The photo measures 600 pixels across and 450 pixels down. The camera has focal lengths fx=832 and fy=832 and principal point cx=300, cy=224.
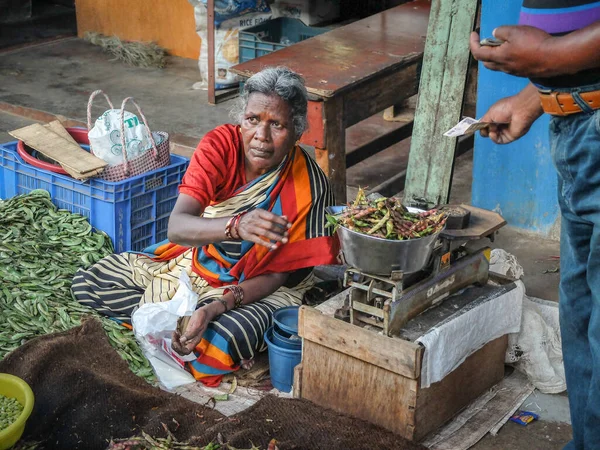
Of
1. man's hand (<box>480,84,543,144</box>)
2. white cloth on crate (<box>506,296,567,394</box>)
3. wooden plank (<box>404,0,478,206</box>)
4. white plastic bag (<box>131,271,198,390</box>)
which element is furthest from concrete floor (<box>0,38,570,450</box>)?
white plastic bag (<box>131,271,198,390</box>)

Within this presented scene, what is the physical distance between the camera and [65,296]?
402cm

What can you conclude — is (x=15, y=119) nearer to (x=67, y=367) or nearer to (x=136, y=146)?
(x=136, y=146)

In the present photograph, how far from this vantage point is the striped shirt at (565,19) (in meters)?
2.31

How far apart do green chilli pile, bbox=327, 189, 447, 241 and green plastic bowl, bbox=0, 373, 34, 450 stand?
4.06 feet

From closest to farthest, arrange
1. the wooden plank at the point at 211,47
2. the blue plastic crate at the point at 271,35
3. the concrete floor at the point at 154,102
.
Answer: the concrete floor at the point at 154,102
the blue plastic crate at the point at 271,35
the wooden plank at the point at 211,47

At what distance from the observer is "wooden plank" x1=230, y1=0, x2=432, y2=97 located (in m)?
4.53

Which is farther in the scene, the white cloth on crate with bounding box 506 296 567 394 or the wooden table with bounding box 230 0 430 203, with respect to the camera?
the wooden table with bounding box 230 0 430 203

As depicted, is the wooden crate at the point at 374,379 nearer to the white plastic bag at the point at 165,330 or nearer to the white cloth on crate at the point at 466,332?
the white cloth on crate at the point at 466,332

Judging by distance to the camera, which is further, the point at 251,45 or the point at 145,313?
the point at 251,45

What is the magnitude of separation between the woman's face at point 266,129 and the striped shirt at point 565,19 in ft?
4.37

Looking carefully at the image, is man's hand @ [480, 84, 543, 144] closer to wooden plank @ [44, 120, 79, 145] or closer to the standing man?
the standing man

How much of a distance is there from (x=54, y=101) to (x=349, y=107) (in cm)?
345

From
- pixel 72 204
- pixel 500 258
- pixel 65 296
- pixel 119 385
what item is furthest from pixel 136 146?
pixel 500 258

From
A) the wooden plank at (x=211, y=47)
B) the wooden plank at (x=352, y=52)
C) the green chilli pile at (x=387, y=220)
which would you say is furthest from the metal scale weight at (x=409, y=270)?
the wooden plank at (x=211, y=47)
